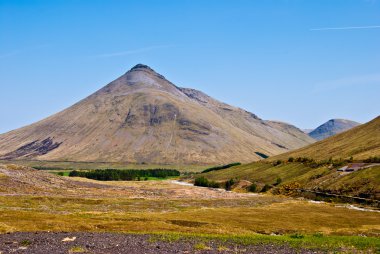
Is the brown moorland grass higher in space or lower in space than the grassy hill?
lower

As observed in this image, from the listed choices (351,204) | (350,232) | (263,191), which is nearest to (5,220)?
(350,232)

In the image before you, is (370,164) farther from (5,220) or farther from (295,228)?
(5,220)

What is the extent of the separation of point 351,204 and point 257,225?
6805 centimetres

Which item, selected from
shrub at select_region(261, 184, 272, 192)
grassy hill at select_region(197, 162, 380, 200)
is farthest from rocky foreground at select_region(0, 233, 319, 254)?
shrub at select_region(261, 184, 272, 192)

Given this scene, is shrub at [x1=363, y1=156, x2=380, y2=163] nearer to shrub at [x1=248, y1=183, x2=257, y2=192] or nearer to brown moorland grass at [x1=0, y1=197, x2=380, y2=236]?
shrub at [x1=248, y1=183, x2=257, y2=192]

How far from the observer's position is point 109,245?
39312 mm

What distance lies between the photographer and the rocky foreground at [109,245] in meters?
36.9

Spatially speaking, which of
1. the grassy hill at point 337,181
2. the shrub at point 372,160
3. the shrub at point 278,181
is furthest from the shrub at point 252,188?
the shrub at point 372,160

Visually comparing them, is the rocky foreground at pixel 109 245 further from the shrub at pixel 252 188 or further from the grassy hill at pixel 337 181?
the shrub at pixel 252 188

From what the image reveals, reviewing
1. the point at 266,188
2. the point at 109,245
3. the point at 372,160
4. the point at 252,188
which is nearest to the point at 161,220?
the point at 109,245

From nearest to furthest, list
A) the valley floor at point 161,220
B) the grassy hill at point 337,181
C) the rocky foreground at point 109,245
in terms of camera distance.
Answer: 1. the rocky foreground at point 109,245
2. the valley floor at point 161,220
3. the grassy hill at point 337,181

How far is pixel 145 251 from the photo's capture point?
3662 centimetres

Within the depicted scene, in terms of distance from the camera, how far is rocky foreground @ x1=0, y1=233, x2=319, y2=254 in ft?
121

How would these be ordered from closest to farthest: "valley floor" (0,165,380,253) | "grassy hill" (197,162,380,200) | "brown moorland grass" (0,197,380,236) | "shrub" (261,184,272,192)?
"valley floor" (0,165,380,253)
"brown moorland grass" (0,197,380,236)
"grassy hill" (197,162,380,200)
"shrub" (261,184,272,192)
